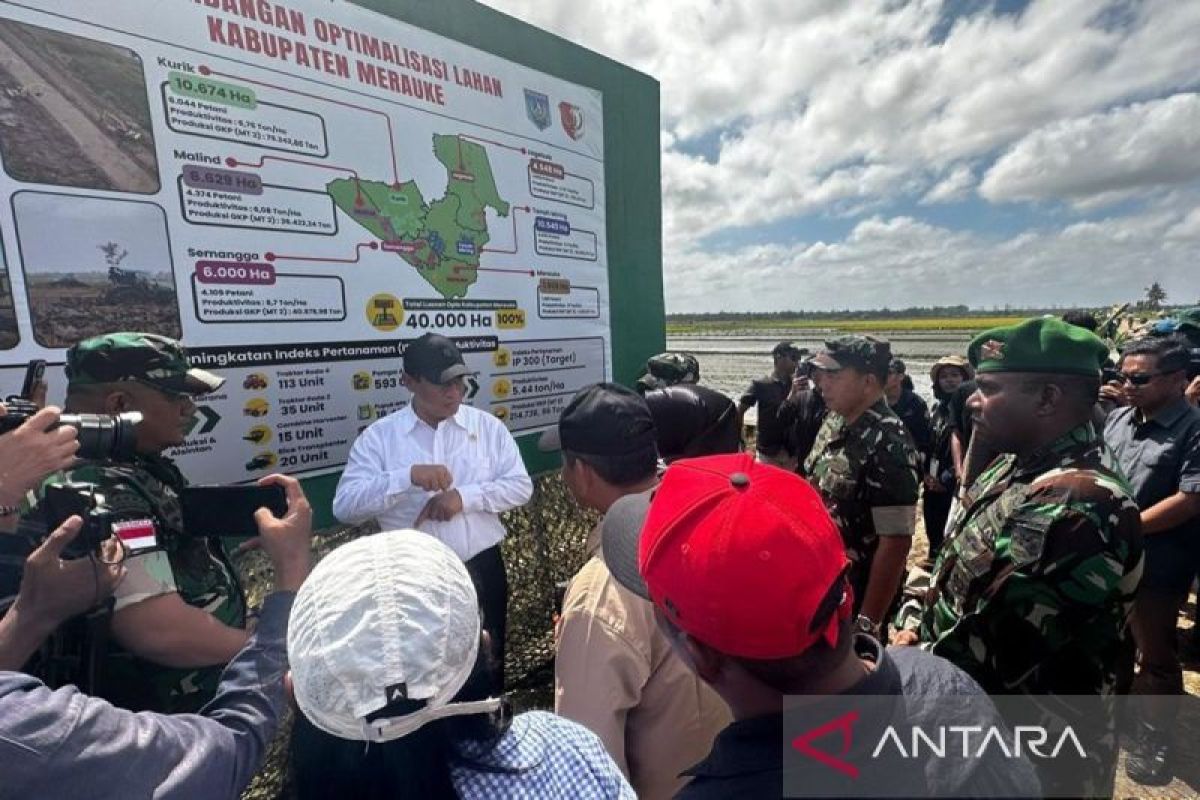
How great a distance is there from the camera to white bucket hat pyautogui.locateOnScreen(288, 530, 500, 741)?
2.97ft

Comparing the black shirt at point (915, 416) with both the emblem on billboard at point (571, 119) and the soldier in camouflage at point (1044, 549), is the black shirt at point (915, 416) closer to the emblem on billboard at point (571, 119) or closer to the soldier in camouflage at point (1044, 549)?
the emblem on billboard at point (571, 119)

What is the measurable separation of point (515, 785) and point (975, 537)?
5.09 feet

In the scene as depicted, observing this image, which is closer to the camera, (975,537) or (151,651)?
(151,651)

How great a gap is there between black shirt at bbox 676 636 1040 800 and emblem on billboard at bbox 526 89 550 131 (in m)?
3.53

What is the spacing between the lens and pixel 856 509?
2.97m

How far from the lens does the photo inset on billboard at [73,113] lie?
6.42ft

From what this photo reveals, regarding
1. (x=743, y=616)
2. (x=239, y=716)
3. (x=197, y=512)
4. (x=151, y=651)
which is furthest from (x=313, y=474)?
(x=743, y=616)

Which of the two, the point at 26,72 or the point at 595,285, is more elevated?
the point at 26,72

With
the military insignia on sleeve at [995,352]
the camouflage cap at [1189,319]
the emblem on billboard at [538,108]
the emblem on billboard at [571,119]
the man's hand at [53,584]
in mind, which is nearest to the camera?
the man's hand at [53,584]

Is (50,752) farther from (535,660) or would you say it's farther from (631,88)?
(631,88)

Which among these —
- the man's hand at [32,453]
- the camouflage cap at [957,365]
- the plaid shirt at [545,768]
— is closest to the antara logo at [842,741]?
the plaid shirt at [545,768]

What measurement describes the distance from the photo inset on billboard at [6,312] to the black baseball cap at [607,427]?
1850mm

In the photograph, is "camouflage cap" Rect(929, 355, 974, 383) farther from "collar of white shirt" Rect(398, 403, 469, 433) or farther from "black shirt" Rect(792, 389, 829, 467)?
"collar of white shirt" Rect(398, 403, 469, 433)

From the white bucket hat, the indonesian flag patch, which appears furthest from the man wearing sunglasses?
the indonesian flag patch
